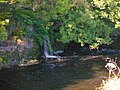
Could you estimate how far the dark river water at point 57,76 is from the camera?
1817cm

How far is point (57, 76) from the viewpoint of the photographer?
65.7 ft

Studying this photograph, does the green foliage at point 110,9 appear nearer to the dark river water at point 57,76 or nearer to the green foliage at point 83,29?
the green foliage at point 83,29

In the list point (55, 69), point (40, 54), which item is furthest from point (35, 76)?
point (40, 54)

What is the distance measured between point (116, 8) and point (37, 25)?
6987 mm

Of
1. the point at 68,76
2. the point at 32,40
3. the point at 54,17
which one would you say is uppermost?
the point at 54,17

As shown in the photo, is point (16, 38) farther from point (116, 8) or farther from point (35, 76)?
point (116, 8)

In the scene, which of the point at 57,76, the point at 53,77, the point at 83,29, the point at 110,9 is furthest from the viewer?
the point at 110,9

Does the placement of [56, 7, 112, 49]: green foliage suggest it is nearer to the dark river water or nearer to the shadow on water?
the dark river water

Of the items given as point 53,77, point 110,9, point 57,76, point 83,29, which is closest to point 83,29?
point 83,29

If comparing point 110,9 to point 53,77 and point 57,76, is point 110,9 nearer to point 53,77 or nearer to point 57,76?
point 57,76

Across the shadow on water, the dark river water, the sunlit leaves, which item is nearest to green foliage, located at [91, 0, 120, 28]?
the sunlit leaves

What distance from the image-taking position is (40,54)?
24422 mm

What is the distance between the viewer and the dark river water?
1817cm

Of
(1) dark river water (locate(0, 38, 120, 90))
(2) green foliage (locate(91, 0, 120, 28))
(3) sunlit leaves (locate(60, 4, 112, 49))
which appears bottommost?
(1) dark river water (locate(0, 38, 120, 90))
